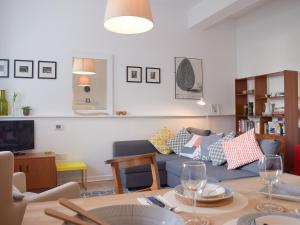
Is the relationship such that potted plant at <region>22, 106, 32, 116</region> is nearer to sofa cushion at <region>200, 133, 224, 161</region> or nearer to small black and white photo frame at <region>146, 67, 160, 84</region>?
small black and white photo frame at <region>146, 67, 160, 84</region>

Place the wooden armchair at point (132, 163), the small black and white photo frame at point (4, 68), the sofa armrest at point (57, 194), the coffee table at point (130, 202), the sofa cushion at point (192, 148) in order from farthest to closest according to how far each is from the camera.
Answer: the small black and white photo frame at point (4, 68) → the sofa cushion at point (192, 148) → the sofa armrest at point (57, 194) → the wooden armchair at point (132, 163) → the coffee table at point (130, 202)

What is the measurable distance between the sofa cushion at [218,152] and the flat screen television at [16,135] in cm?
268

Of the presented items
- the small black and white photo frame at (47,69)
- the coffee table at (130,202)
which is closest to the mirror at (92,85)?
the small black and white photo frame at (47,69)

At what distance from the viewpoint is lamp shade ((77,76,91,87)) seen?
4.59 metres

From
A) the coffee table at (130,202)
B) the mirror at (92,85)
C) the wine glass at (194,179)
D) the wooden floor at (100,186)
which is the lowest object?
the wooden floor at (100,186)

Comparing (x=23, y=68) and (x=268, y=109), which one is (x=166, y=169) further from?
(x=23, y=68)

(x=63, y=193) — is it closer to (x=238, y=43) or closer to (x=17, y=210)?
(x=17, y=210)

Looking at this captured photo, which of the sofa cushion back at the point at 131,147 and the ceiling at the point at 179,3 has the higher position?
the ceiling at the point at 179,3

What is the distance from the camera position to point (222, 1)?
14.1 feet

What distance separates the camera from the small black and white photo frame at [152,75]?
16.6 ft

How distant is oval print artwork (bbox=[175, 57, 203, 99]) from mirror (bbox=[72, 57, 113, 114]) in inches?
52.6

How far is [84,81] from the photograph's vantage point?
462 cm

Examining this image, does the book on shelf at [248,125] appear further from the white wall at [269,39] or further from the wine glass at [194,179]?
the wine glass at [194,179]

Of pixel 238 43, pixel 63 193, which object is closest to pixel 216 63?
pixel 238 43
